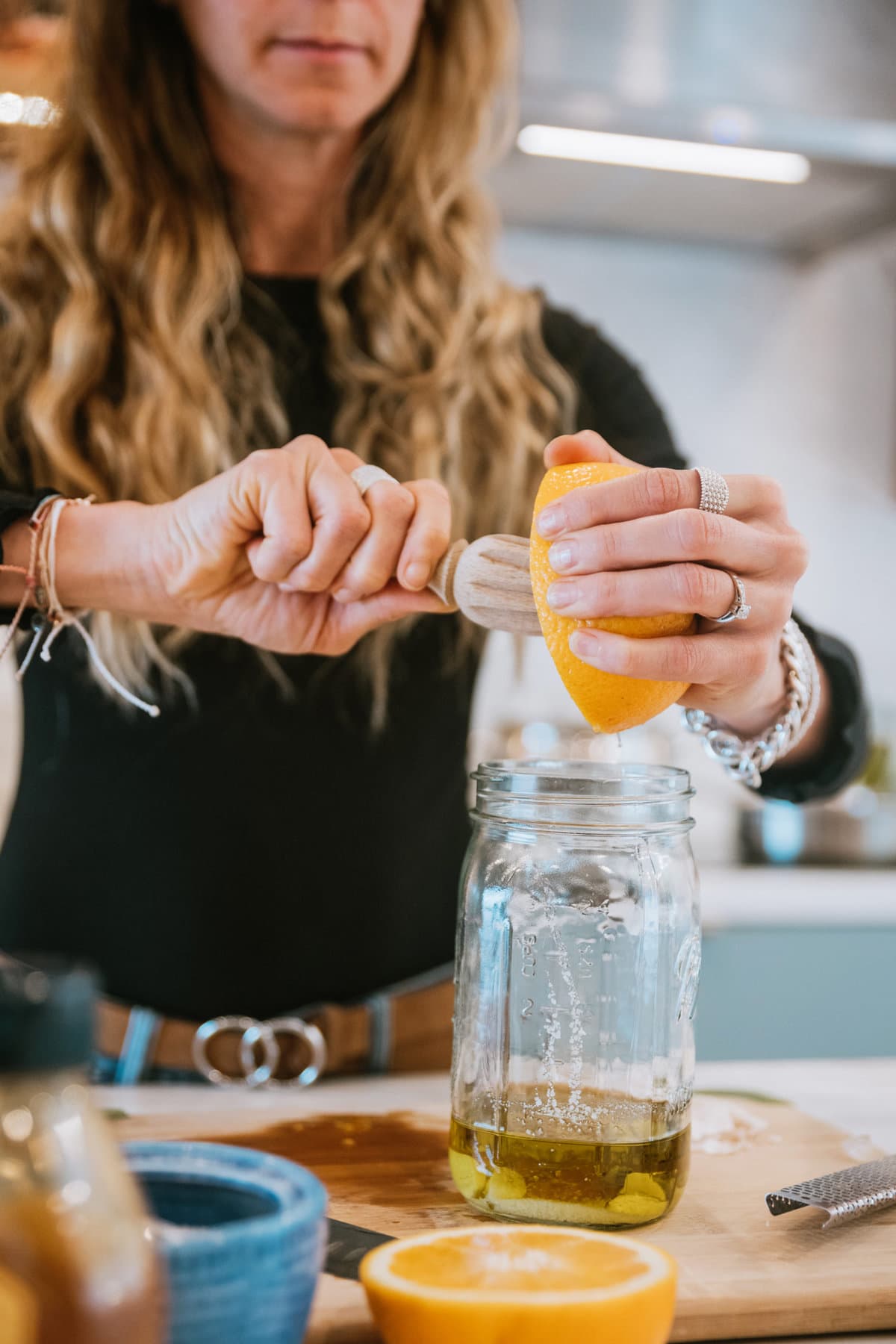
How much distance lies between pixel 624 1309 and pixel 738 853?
2009 mm

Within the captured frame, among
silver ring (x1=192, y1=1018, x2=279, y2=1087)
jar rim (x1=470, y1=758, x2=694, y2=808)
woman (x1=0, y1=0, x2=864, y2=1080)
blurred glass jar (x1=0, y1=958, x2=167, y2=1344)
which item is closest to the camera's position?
blurred glass jar (x1=0, y1=958, x2=167, y2=1344)

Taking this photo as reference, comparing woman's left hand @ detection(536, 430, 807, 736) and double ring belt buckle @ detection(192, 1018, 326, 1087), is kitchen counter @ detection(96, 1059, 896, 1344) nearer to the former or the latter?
double ring belt buckle @ detection(192, 1018, 326, 1087)

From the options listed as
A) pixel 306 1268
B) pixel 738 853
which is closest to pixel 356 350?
pixel 306 1268

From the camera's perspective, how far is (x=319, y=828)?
45.8 inches

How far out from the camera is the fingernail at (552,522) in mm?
662

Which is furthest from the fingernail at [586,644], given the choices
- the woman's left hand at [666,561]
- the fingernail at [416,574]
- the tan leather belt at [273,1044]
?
the tan leather belt at [273,1044]

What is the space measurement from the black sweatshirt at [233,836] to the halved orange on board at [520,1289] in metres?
0.63

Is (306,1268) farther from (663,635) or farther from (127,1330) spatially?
(663,635)

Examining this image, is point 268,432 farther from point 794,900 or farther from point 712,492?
Answer: point 794,900

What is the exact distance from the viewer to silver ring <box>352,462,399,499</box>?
2.45 feet

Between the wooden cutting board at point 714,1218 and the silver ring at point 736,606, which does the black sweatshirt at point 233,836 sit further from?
the silver ring at point 736,606

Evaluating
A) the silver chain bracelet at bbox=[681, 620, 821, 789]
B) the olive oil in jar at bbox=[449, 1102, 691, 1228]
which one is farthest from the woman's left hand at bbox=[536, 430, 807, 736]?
the olive oil in jar at bbox=[449, 1102, 691, 1228]

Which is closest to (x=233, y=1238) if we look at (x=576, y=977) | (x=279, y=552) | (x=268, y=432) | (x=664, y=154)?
(x=576, y=977)

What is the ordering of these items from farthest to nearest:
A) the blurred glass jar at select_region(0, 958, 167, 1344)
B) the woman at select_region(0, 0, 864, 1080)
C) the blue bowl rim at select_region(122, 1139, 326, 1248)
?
the woman at select_region(0, 0, 864, 1080) < the blue bowl rim at select_region(122, 1139, 326, 1248) < the blurred glass jar at select_region(0, 958, 167, 1344)
